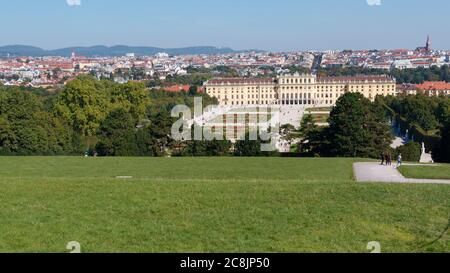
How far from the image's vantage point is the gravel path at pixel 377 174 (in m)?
13.8

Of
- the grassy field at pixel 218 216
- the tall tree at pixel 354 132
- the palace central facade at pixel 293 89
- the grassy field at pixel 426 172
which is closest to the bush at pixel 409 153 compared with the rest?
the tall tree at pixel 354 132

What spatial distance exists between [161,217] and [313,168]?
9.49 metres

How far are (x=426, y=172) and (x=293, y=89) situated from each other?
229 ft

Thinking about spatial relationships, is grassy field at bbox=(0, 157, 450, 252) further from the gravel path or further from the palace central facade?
the palace central facade

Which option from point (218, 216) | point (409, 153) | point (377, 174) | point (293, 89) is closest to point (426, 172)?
point (377, 174)

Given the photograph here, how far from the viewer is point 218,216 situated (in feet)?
26.7

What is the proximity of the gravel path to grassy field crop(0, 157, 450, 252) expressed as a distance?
9.28 feet

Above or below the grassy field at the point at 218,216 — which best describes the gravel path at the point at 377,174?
below

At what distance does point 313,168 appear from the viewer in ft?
55.8

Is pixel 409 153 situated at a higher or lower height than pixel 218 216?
lower

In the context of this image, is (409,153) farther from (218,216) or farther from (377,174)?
(218,216)

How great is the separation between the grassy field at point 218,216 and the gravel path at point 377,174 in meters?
2.83

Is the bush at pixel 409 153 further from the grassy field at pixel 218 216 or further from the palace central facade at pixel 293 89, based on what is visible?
the palace central facade at pixel 293 89
